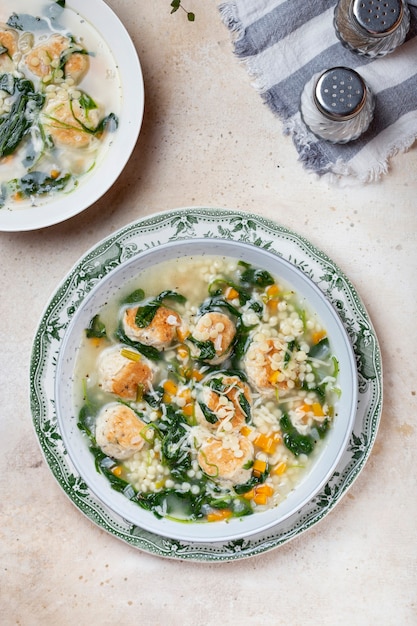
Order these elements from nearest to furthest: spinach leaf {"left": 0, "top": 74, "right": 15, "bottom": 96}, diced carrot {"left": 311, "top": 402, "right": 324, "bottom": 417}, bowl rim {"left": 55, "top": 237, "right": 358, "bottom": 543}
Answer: bowl rim {"left": 55, "top": 237, "right": 358, "bottom": 543} < diced carrot {"left": 311, "top": 402, "right": 324, "bottom": 417} < spinach leaf {"left": 0, "top": 74, "right": 15, "bottom": 96}

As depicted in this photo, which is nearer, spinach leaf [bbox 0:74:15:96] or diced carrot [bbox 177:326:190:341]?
diced carrot [bbox 177:326:190:341]

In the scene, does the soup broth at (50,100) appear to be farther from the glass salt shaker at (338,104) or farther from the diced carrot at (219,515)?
the diced carrot at (219,515)

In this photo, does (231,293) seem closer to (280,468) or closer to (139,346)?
(139,346)

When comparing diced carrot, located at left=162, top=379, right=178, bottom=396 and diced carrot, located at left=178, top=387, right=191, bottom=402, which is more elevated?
diced carrot, located at left=162, top=379, right=178, bottom=396

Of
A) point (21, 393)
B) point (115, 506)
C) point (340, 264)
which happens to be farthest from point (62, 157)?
point (115, 506)

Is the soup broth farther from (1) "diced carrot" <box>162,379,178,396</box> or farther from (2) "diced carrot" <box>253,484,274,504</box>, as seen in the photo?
(2) "diced carrot" <box>253,484,274,504</box>

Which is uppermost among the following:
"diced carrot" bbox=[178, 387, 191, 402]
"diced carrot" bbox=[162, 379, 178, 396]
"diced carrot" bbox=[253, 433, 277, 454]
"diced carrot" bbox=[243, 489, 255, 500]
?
"diced carrot" bbox=[162, 379, 178, 396]

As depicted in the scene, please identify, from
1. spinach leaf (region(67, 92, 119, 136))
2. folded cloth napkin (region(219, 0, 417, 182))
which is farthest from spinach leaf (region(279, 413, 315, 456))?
spinach leaf (region(67, 92, 119, 136))

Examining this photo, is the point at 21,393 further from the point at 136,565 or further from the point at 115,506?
the point at 136,565
